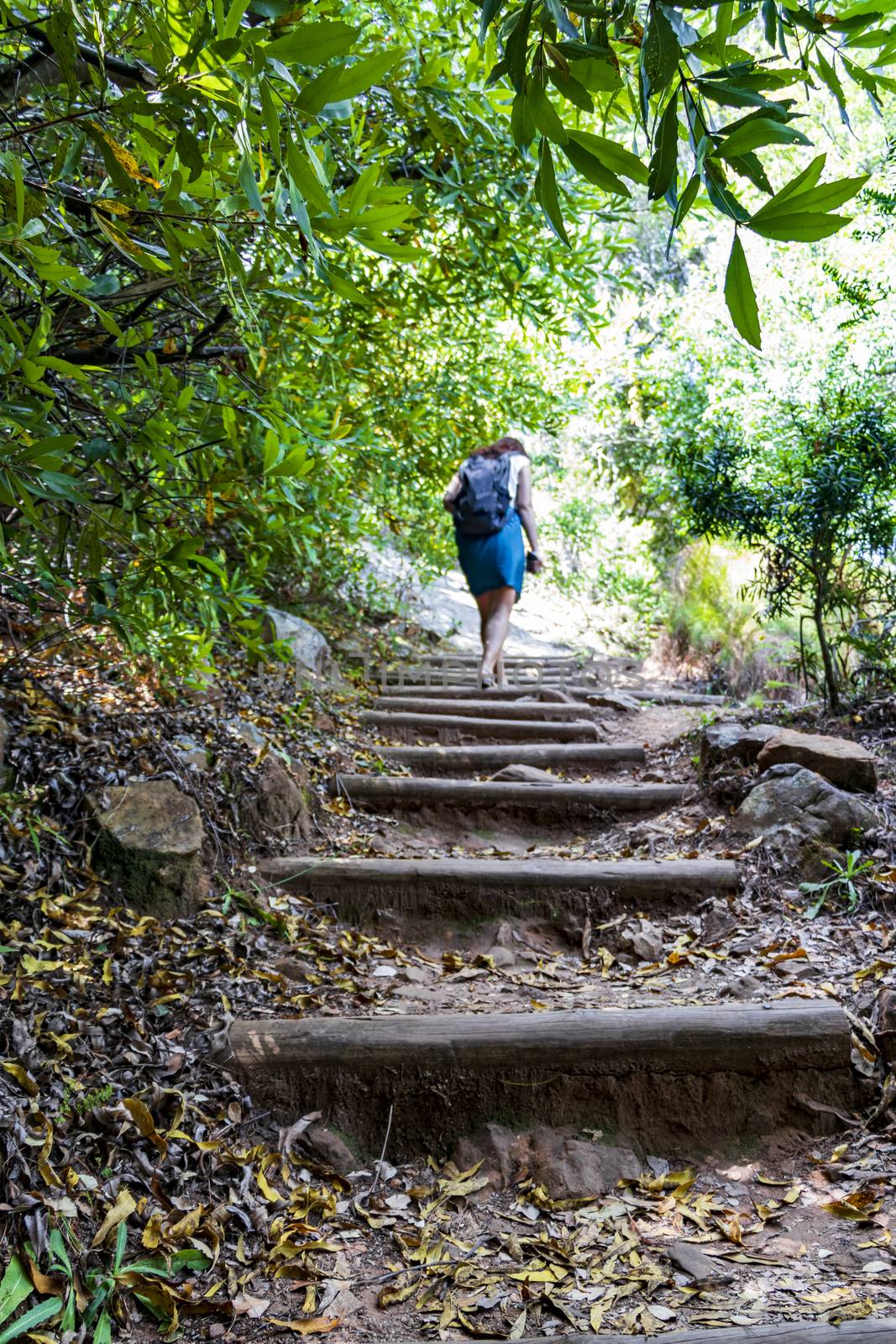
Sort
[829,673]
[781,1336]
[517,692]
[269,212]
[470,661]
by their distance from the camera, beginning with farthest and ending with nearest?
[470,661]
[517,692]
[829,673]
[781,1336]
[269,212]

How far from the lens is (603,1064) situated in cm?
221

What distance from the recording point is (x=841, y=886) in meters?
2.91

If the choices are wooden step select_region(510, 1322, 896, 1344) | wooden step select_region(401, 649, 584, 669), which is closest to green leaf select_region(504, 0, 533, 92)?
wooden step select_region(510, 1322, 896, 1344)

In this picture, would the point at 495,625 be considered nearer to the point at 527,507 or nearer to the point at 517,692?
the point at 517,692

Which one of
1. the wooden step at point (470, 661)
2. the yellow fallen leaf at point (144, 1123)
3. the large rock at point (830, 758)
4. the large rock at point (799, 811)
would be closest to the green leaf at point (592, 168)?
the yellow fallen leaf at point (144, 1123)

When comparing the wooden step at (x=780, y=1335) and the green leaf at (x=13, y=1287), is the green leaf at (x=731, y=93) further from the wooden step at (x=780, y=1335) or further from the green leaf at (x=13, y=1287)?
the green leaf at (x=13, y=1287)

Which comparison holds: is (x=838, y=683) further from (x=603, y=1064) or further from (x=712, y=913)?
(x=603, y=1064)

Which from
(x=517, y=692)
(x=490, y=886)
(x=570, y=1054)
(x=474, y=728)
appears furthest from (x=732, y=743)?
(x=517, y=692)

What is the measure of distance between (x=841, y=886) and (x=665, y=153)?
261 centimetres

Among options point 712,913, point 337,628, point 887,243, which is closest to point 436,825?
point 712,913

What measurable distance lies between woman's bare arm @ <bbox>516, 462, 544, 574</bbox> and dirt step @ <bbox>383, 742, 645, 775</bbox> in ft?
5.00

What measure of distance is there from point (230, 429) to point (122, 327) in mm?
566

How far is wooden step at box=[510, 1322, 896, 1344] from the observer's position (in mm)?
1448

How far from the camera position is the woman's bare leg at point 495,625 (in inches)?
231
